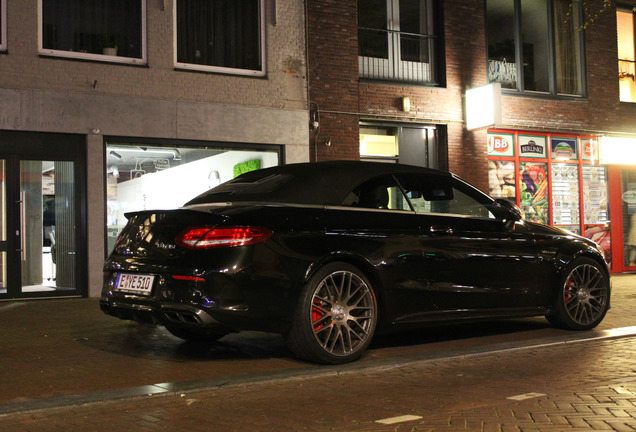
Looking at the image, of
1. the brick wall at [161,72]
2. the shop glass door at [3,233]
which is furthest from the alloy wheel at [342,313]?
the brick wall at [161,72]

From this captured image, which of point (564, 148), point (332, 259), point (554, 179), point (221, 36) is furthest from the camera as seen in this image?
point (564, 148)

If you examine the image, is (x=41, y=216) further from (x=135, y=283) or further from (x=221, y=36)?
(x=135, y=283)

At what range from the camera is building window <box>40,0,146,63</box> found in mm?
12258

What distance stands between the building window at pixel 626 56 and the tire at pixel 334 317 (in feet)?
46.9

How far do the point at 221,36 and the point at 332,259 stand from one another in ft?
28.6

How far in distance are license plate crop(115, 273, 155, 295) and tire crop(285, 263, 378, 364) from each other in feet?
3.85

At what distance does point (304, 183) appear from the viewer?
6.55m

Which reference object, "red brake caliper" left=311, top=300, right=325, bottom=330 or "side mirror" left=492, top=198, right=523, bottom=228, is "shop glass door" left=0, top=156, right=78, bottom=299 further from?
"side mirror" left=492, top=198, right=523, bottom=228

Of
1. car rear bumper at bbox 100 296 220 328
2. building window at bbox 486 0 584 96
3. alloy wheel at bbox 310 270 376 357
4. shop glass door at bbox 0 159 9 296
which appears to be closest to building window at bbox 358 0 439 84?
building window at bbox 486 0 584 96

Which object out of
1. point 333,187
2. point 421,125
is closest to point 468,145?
point 421,125

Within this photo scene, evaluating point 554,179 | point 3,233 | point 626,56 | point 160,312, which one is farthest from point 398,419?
point 626,56

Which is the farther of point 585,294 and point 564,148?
point 564,148

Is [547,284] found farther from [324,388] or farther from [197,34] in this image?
[197,34]

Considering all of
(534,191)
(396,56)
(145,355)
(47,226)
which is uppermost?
(396,56)
